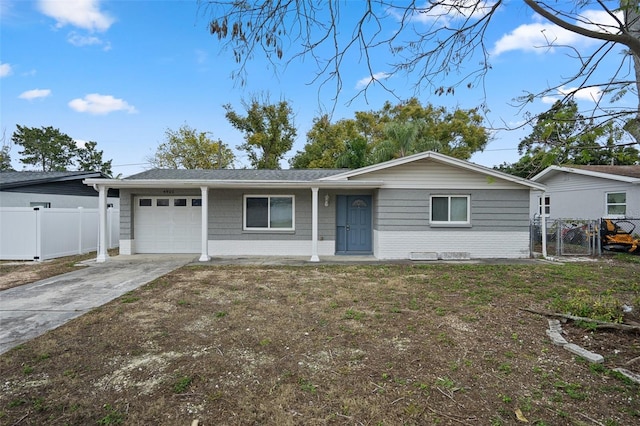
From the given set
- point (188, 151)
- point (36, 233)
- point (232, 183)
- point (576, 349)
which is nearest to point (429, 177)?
point (232, 183)

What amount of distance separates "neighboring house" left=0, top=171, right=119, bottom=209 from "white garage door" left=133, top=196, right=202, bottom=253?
3.32m

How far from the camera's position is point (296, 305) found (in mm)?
5430

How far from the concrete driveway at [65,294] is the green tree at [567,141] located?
5.91m

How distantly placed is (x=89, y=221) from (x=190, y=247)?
12.9 ft

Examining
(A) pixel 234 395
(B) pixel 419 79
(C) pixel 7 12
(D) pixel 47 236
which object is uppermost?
(C) pixel 7 12

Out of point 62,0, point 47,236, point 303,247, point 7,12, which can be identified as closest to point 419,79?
point 62,0

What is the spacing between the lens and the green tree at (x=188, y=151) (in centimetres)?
2867

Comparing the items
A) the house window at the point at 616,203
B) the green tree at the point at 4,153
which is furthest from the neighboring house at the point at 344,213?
the green tree at the point at 4,153

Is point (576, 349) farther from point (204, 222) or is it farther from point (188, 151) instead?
point (188, 151)

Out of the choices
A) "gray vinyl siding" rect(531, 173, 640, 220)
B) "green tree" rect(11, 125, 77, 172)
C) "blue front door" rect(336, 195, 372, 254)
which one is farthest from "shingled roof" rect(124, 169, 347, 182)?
"green tree" rect(11, 125, 77, 172)

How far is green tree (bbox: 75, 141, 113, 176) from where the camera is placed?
133 feet

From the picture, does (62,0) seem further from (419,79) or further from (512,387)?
(512,387)

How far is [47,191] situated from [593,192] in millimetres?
23490

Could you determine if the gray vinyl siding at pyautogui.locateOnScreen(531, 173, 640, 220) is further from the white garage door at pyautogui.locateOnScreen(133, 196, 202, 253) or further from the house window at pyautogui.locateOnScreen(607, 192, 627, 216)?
the white garage door at pyautogui.locateOnScreen(133, 196, 202, 253)
